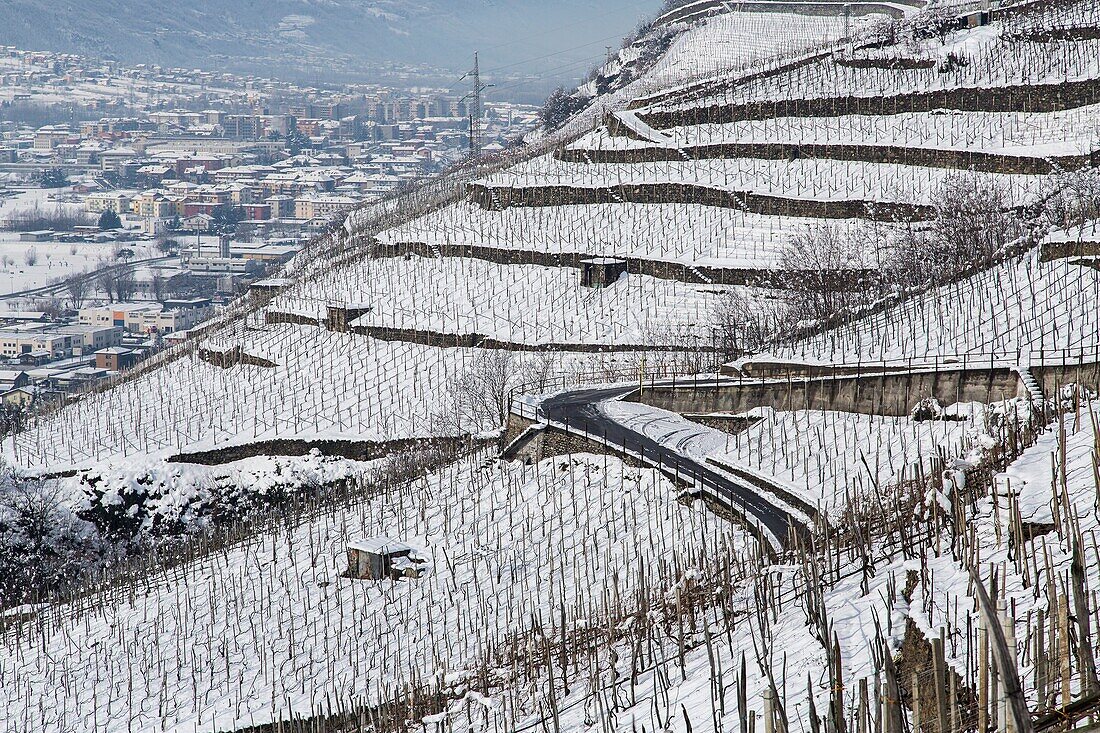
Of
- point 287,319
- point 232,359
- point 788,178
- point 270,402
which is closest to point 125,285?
point 287,319

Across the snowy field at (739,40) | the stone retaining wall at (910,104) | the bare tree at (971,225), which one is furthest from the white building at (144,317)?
the bare tree at (971,225)

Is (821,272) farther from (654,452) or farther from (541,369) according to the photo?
(654,452)

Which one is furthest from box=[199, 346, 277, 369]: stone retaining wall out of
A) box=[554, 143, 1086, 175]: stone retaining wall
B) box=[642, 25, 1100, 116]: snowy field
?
box=[642, 25, 1100, 116]: snowy field

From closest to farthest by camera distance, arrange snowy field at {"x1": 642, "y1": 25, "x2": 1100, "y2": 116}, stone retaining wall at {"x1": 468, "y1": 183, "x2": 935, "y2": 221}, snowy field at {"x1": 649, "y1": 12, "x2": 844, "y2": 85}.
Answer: stone retaining wall at {"x1": 468, "y1": 183, "x2": 935, "y2": 221} < snowy field at {"x1": 642, "y1": 25, "x2": 1100, "y2": 116} < snowy field at {"x1": 649, "y1": 12, "x2": 844, "y2": 85}

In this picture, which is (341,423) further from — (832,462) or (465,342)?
(832,462)

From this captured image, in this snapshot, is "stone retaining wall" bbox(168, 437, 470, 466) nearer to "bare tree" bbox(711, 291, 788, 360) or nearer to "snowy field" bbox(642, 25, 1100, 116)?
"bare tree" bbox(711, 291, 788, 360)

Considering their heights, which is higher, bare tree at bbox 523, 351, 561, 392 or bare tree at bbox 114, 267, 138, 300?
bare tree at bbox 523, 351, 561, 392

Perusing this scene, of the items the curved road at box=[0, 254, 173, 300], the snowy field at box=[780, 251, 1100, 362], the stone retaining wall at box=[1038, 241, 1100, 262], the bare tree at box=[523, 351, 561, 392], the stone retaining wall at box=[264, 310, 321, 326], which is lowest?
the curved road at box=[0, 254, 173, 300]

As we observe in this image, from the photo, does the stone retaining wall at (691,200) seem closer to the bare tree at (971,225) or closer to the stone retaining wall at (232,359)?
the bare tree at (971,225)
